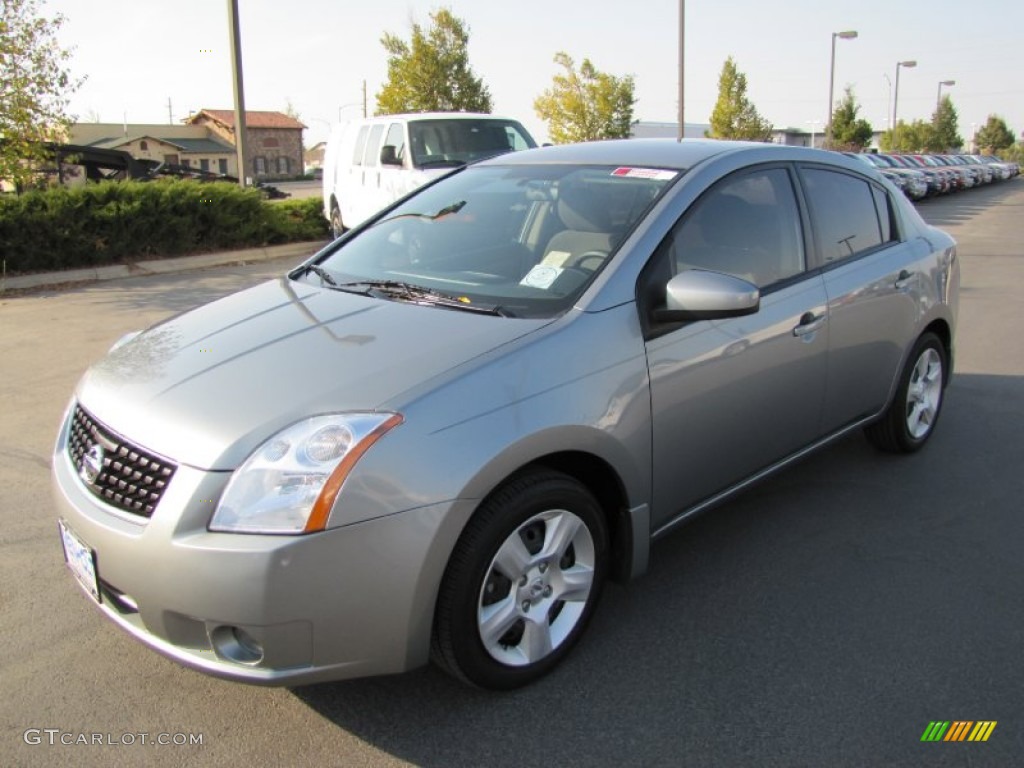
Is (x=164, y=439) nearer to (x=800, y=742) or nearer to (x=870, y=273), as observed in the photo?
(x=800, y=742)

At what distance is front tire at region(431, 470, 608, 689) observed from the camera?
2.51 m

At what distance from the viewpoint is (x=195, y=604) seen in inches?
90.3

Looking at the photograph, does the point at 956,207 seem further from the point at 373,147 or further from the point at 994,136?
the point at 994,136

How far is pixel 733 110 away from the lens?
40562 mm

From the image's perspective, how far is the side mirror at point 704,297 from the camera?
9.74 feet

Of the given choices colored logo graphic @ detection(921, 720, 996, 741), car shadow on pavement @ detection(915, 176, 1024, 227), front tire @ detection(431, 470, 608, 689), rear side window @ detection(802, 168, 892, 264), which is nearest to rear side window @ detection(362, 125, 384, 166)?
rear side window @ detection(802, 168, 892, 264)

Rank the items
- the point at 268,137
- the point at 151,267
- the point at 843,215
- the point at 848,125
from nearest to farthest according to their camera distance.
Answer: the point at 843,215 → the point at 151,267 → the point at 848,125 → the point at 268,137

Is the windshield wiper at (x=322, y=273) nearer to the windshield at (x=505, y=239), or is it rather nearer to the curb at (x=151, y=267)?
the windshield at (x=505, y=239)

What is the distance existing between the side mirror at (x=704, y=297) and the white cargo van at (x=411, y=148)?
336 inches

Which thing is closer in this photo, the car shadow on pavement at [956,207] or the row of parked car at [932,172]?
the car shadow on pavement at [956,207]

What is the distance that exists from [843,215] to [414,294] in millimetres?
2216

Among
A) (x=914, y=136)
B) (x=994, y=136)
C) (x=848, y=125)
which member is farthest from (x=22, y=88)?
(x=994, y=136)

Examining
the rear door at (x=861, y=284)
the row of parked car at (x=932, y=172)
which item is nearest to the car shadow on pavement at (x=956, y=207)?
the row of parked car at (x=932, y=172)

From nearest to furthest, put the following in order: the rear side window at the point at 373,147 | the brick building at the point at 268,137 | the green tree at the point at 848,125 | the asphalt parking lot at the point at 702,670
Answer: the asphalt parking lot at the point at 702,670
the rear side window at the point at 373,147
the green tree at the point at 848,125
the brick building at the point at 268,137
